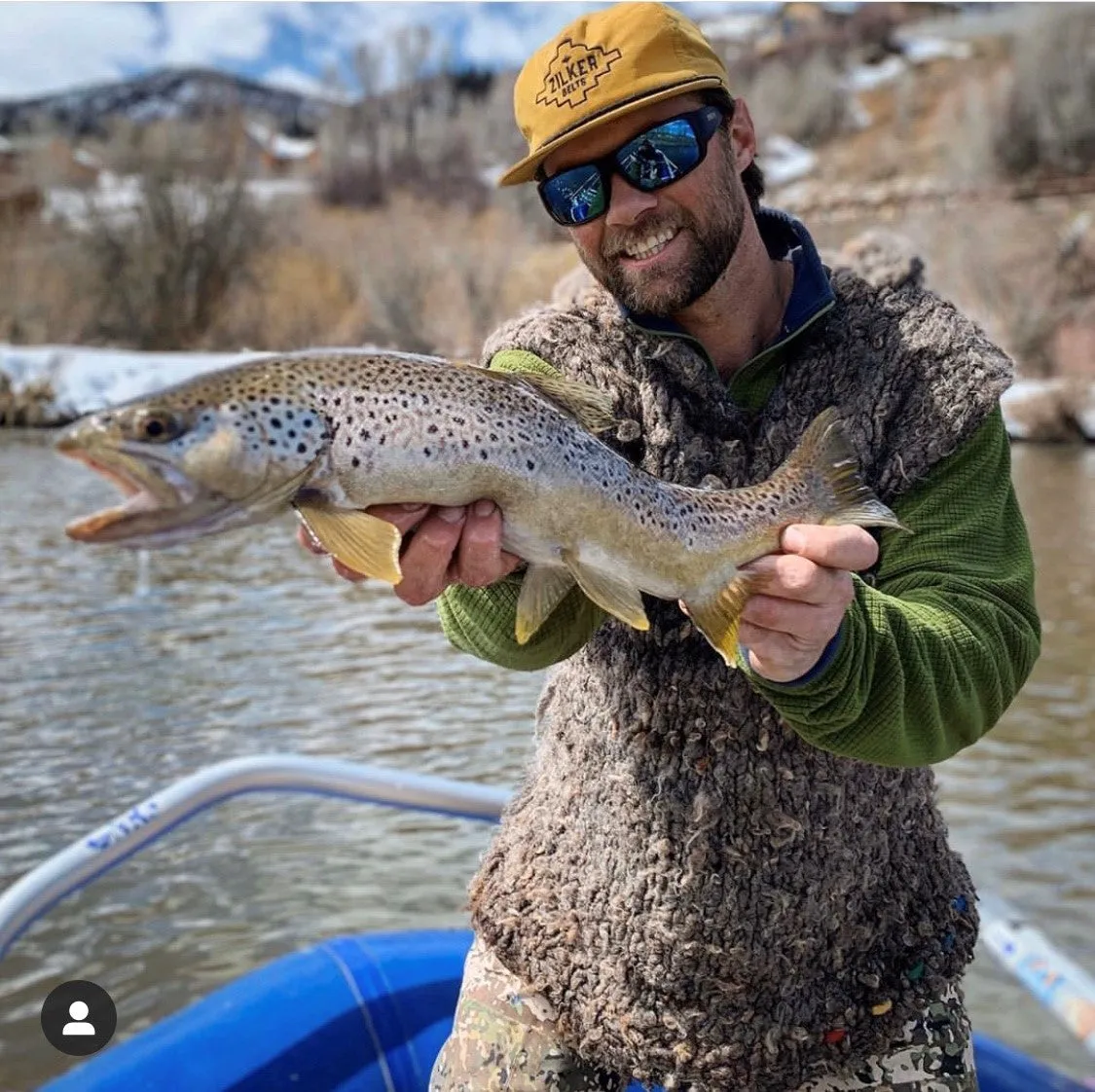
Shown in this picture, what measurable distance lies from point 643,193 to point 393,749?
5.57 meters

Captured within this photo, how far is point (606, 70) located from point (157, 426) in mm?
1061

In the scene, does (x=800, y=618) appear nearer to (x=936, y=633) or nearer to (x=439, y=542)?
(x=936, y=633)

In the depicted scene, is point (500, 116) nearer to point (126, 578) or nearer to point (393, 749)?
point (126, 578)

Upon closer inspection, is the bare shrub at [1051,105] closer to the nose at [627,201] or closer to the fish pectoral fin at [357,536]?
the nose at [627,201]

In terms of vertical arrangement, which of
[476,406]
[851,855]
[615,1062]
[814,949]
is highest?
[476,406]

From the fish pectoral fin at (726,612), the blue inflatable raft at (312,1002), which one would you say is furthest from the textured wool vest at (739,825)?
the blue inflatable raft at (312,1002)

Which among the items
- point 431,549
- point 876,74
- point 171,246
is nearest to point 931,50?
point 876,74

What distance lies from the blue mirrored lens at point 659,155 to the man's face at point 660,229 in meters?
0.02

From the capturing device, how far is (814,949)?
2.09 meters

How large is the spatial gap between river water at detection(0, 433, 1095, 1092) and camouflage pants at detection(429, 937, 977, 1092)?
1.39 metres

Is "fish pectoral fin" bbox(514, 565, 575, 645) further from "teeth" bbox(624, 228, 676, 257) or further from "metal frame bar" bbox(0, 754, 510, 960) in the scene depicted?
"metal frame bar" bbox(0, 754, 510, 960)

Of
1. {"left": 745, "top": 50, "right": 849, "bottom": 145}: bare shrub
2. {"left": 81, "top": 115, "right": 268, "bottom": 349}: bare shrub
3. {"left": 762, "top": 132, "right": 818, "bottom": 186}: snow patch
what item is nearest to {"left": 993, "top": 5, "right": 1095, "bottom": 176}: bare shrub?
{"left": 762, "top": 132, "right": 818, "bottom": 186}: snow patch

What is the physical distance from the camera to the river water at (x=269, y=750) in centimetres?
505

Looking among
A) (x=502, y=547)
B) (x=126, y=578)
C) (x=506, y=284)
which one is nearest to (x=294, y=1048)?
(x=502, y=547)
